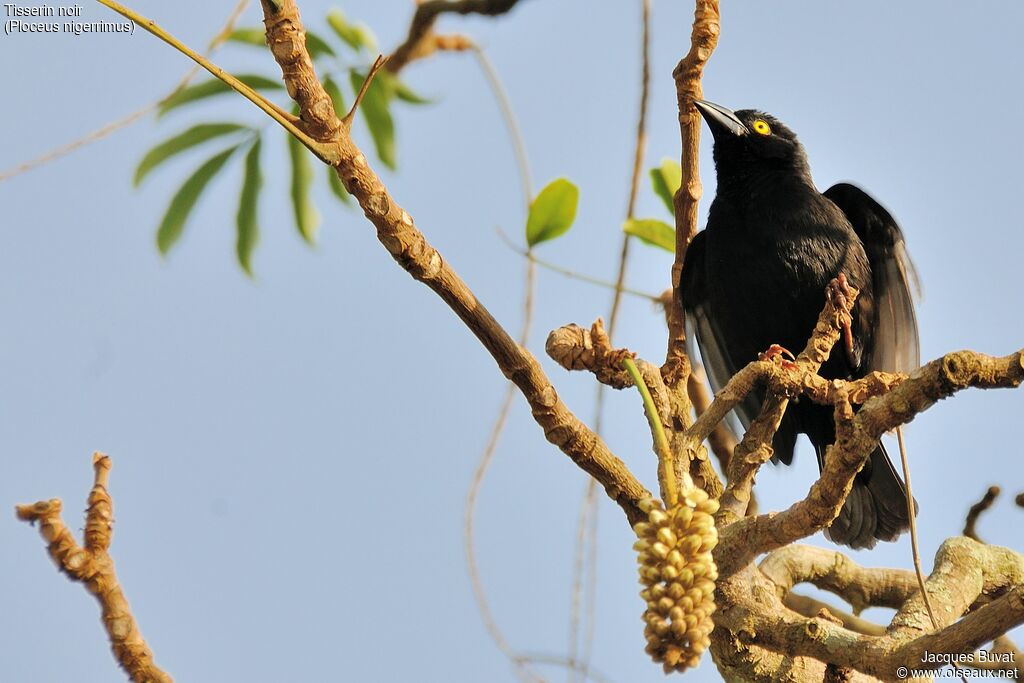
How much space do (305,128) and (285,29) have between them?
7.4 inches

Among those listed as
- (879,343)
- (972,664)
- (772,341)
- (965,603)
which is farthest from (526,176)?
(972,664)

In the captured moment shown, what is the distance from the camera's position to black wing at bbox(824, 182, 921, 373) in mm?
4078

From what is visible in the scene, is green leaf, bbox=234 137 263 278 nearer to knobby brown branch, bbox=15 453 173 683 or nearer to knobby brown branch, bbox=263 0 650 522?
knobby brown branch, bbox=263 0 650 522

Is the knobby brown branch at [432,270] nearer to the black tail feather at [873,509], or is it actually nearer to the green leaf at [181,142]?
the black tail feather at [873,509]

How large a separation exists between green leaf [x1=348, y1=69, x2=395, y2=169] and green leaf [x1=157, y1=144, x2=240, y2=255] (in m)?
0.56

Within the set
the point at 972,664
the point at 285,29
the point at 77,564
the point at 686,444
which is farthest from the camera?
the point at 972,664

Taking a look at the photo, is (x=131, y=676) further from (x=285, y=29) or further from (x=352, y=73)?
(x=352, y=73)

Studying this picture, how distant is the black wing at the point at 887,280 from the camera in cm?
408

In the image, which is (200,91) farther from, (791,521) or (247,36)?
(791,521)

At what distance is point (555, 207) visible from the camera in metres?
2.94

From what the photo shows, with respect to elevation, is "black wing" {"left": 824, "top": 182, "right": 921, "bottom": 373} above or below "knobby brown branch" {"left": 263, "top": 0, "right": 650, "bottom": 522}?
above

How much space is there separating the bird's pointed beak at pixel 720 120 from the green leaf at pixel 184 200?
1.87 metres

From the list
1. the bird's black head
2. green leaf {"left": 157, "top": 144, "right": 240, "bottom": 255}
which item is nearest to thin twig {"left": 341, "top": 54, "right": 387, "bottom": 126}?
green leaf {"left": 157, "top": 144, "right": 240, "bottom": 255}

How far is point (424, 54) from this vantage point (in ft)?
14.9
